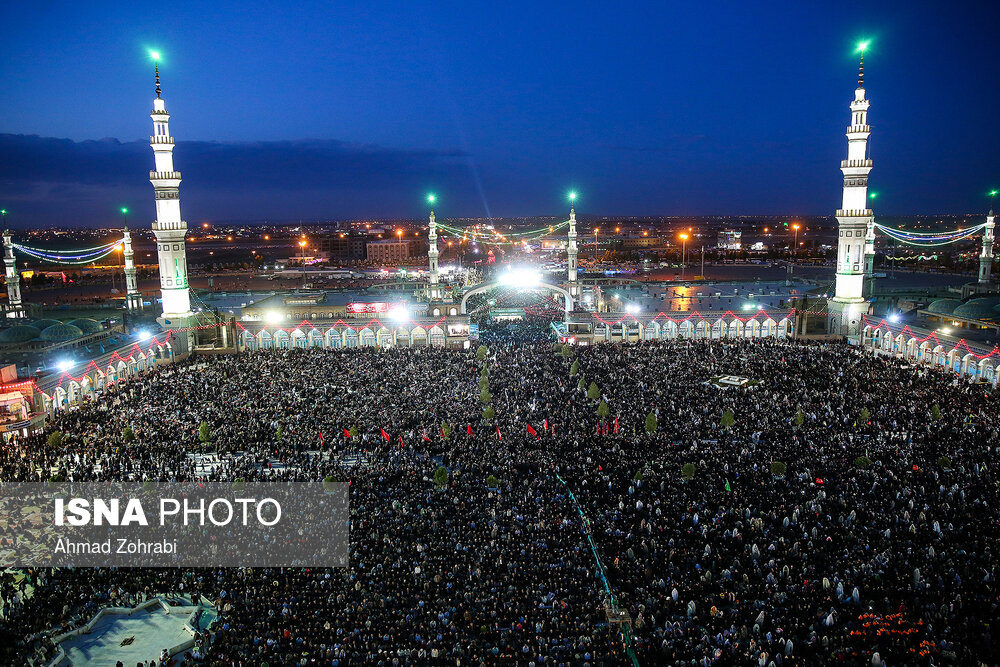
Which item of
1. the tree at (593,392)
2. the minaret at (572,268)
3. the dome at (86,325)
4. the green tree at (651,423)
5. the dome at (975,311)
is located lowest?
the green tree at (651,423)

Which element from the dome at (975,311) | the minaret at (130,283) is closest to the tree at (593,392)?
the dome at (975,311)

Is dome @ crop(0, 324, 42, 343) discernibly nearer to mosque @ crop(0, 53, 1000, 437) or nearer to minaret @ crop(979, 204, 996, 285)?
mosque @ crop(0, 53, 1000, 437)

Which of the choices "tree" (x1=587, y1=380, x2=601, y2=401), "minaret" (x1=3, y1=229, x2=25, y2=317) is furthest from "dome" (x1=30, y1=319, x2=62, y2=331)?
"tree" (x1=587, y1=380, x2=601, y2=401)

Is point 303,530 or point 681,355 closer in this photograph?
point 303,530

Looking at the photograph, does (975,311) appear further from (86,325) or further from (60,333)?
(86,325)

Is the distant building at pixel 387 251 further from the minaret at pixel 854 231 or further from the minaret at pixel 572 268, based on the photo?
the minaret at pixel 854 231

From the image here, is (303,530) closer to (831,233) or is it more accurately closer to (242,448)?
(242,448)

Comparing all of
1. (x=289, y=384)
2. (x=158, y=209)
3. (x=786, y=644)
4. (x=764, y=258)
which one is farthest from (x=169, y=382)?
(x=764, y=258)
